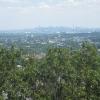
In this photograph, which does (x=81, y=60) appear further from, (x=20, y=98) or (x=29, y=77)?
(x=20, y=98)

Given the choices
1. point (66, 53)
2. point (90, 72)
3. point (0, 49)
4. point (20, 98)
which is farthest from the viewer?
point (66, 53)

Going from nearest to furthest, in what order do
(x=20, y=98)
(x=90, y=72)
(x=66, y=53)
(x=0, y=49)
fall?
(x=90, y=72), (x=20, y=98), (x=0, y=49), (x=66, y=53)

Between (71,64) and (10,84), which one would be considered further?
(71,64)

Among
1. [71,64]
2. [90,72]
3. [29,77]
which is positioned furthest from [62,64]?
[90,72]

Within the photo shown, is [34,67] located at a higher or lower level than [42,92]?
higher

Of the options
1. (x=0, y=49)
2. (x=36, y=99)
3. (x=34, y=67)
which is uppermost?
(x=0, y=49)

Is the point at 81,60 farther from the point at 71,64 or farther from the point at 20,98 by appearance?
the point at 20,98
